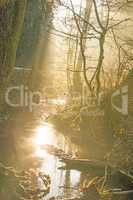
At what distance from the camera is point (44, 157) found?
11.6m

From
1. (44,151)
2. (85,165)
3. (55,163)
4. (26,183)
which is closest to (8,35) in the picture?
(26,183)

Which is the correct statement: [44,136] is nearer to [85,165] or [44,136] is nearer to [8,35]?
[85,165]

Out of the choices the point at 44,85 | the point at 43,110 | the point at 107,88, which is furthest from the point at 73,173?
the point at 44,85

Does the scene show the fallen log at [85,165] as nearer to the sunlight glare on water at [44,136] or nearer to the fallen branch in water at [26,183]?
the fallen branch in water at [26,183]

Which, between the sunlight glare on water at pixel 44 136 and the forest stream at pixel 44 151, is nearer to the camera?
the forest stream at pixel 44 151

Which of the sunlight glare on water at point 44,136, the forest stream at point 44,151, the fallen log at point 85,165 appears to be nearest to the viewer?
the forest stream at point 44,151

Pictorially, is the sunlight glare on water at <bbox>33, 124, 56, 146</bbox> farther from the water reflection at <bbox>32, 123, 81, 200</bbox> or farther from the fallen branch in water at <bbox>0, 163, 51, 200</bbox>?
the fallen branch in water at <bbox>0, 163, 51, 200</bbox>

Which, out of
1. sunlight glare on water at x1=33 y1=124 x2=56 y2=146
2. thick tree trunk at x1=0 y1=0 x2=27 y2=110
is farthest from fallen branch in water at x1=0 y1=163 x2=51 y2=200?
sunlight glare on water at x1=33 y1=124 x2=56 y2=146

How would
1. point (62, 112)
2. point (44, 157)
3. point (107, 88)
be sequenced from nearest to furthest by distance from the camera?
point (44, 157)
point (107, 88)
point (62, 112)

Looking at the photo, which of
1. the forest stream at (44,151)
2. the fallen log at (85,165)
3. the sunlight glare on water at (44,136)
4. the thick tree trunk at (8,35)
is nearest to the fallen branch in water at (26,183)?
the forest stream at (44,151)

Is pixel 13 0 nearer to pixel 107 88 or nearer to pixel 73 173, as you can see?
pixel 73 173

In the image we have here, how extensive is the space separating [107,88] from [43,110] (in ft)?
18.6

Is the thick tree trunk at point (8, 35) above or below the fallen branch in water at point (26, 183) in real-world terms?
above

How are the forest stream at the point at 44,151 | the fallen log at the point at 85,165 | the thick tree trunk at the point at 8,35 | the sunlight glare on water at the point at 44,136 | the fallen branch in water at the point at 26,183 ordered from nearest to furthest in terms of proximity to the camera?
the fallen branch in water at the point at 26,183
the thick tree trunk at the point at 8,35
the forest stream at the point at 44,151
the fallen log at the point at 85,165
the sunlight glare on water at the point at 44,136
